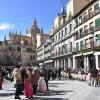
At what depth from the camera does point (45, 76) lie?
2069 cm

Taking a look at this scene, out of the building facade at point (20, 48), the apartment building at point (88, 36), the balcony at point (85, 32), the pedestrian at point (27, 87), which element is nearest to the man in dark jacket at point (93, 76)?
the pedestrian at point (27, 87)

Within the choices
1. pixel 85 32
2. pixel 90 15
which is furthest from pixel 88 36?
pixel 90 15

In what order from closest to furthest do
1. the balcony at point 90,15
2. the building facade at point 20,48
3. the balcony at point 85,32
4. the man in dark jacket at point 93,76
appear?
the man in dark jacket at point 93,76
the balcony at point 90,15
the balcony at point 85,32
the building facade at point 20,48

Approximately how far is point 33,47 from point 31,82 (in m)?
151

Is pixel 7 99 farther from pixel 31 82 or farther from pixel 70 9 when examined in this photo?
pixel 70 9

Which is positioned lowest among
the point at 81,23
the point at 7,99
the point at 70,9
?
the point at 7,99

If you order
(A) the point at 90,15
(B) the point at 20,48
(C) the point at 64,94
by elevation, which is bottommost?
(C) the point at 64,94

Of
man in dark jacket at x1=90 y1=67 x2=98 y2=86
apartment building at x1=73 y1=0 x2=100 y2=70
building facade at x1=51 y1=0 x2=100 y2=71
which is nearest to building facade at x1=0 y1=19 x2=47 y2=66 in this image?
building facade at x1=51 y1=0 x2=100 y2=71

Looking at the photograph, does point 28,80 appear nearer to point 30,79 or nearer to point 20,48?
point 30,79

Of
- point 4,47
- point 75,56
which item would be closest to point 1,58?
point 4,47

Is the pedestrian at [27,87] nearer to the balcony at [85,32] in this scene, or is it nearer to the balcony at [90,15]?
the balcony at [90,15]

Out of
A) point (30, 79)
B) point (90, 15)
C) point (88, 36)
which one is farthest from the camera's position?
point (88, 36)

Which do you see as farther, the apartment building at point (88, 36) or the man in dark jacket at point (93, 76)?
the apartment building at point (88, 36)

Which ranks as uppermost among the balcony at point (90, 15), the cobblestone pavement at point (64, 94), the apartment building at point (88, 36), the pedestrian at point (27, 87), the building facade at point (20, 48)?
the building facade at point (20, 48)
